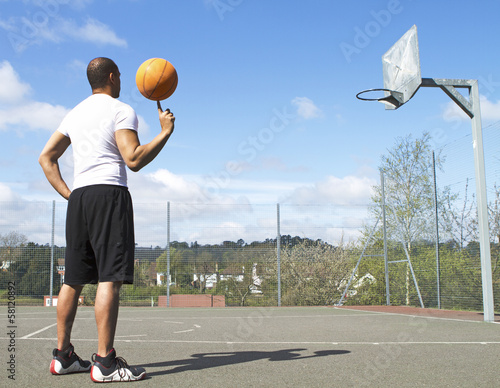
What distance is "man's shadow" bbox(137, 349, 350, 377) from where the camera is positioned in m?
2.99

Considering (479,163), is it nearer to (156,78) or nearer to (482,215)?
(482,215)

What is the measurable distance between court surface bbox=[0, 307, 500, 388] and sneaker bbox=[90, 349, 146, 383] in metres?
0.06

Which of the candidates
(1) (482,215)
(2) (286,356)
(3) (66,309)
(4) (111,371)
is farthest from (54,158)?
(1) (482,215)

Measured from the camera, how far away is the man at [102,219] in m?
2.60

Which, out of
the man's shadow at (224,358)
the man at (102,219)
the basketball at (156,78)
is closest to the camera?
the man at (102,219)

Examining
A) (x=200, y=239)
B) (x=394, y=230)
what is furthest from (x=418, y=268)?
(x=200, y=239)

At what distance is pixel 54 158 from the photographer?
3.06 m

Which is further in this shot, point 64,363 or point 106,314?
point 64,363

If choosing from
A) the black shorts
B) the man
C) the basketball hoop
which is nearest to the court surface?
the man

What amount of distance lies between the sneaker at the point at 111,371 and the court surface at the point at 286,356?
0.06 metres

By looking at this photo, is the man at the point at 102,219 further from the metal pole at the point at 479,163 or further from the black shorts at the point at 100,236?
the metal pole at the point at 479,163

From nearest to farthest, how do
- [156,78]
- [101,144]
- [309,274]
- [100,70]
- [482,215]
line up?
[101,144] < [100,70] < [156,78] < [482,215] < [309,274]

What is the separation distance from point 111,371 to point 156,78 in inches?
69.4

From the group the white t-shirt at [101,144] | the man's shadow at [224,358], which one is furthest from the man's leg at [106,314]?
the white t-shirt at [101,144]
